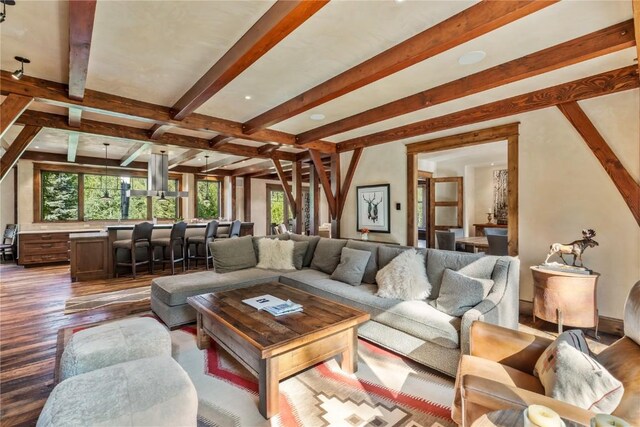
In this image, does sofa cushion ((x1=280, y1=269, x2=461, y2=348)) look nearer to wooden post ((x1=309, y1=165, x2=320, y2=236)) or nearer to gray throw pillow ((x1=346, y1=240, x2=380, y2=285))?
gray throw pillow ((x1=346, y1=240, x2=380, y2=285))

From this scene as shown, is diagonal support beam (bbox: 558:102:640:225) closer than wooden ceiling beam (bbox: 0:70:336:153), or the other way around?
diagonal support beam (bbox: 558:102:640:225)

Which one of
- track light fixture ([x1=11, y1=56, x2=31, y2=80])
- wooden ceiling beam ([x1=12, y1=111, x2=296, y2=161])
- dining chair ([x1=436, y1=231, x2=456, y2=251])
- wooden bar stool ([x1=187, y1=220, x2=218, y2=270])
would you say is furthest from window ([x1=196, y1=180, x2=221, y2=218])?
dining chair ([x1=436, y1=231, x2=456, y2=251])

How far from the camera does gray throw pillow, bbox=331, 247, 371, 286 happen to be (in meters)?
3.43

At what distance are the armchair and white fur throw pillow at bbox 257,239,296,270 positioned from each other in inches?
109

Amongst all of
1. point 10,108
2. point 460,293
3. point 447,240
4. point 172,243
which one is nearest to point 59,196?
point 172,243

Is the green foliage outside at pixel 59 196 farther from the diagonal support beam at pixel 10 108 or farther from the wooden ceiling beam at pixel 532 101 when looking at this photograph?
the wooden ceiling beam at pixel 532 101

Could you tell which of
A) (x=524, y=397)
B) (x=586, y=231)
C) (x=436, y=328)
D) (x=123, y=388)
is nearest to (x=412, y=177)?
(x=586, y=231)

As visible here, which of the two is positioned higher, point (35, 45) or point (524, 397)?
point (35, 45)

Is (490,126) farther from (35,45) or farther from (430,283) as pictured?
(35,45)

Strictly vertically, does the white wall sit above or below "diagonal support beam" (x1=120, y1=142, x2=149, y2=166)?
below

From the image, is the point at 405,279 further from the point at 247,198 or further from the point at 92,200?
the point at 92,200

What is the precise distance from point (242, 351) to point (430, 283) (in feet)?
6.09

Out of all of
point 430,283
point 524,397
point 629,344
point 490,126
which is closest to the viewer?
point 524,397

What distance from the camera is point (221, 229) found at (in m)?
7.64
